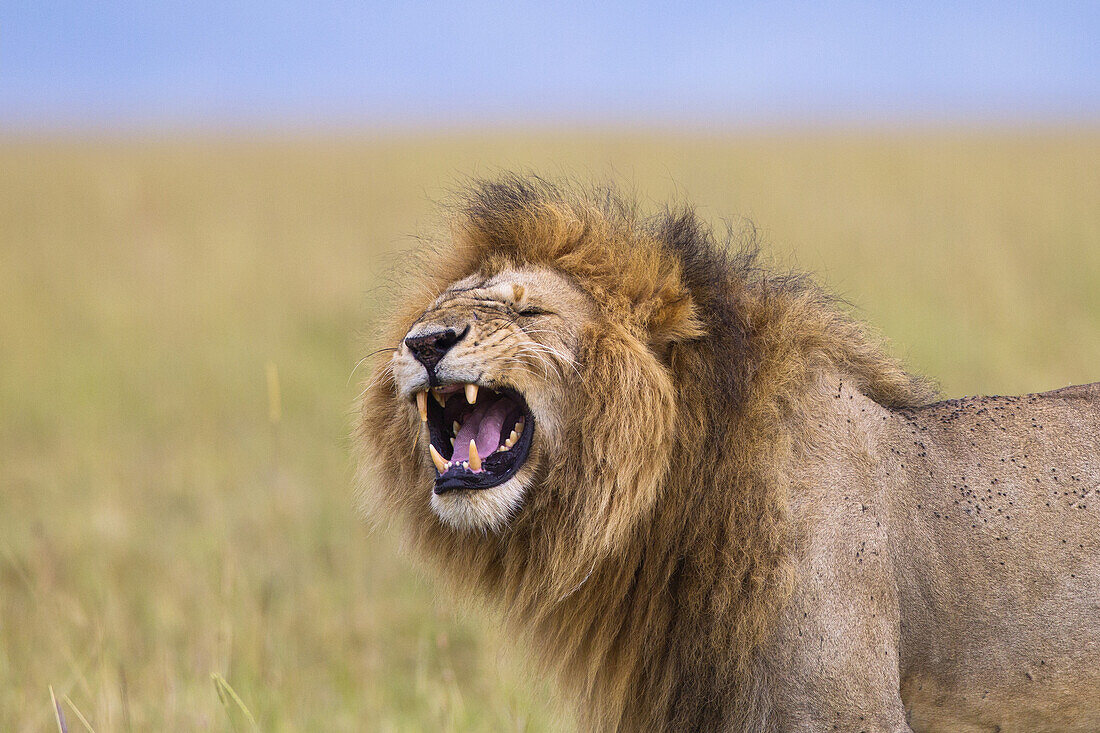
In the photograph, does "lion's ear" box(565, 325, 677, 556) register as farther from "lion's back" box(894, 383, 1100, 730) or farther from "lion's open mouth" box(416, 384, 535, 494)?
"lion's back" box(894, 383, 1100, 730)

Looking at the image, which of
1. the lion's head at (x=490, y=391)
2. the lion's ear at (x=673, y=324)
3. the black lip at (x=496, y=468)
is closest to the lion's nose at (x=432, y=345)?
the lion's head at (x=490, y=391)

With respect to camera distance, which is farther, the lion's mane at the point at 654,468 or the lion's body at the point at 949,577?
the lion's mane at the point at 654,468

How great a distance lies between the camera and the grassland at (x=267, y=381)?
467 cm

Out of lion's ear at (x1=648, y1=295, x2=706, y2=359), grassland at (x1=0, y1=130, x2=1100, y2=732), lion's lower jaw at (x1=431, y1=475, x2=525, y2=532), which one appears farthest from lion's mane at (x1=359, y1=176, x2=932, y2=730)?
grassland at (x1=0, y1=130, x2=1100, y2=732)

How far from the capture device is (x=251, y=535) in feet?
22.0

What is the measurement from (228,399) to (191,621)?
171 inches

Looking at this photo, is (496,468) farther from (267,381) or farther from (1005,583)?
(267,381)

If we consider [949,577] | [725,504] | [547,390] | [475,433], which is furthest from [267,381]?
[949,577]

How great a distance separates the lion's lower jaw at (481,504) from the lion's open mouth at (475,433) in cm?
2

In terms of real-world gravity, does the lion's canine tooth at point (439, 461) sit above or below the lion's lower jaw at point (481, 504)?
above

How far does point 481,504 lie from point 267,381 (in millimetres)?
7472

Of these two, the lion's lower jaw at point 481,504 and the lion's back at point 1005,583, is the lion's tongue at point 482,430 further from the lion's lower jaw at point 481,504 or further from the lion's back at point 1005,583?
the lion's back at point 1005,583

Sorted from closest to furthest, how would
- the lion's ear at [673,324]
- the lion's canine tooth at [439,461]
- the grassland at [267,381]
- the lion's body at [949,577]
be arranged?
the lion's body at [949,577] < the lion's canine tooth at [439,461] < the lion's ear at [673,324] < the grassland at [267,381]

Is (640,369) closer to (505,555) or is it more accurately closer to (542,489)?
(542,489)
